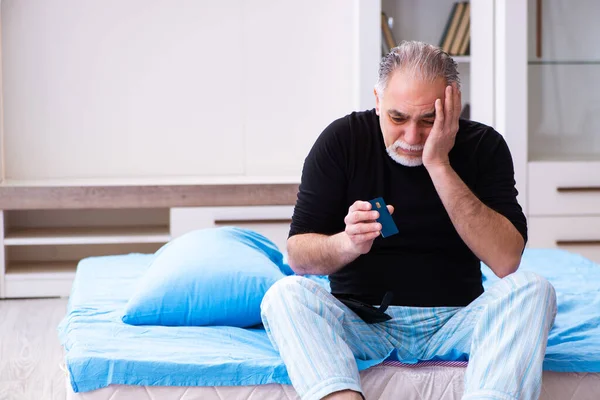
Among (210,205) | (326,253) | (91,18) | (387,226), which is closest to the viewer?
(387,226)

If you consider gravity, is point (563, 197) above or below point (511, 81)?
below

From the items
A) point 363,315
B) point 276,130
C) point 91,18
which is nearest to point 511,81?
point 276,130

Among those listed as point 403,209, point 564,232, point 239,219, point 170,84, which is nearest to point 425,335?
point 403,209

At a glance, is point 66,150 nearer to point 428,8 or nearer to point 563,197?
point 428,8

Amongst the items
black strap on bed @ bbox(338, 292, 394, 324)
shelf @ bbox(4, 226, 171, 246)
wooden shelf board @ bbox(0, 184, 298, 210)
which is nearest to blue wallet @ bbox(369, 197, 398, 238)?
black strap on bed @ bbox(338, 292, 394, 324)

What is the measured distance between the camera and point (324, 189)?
1.95 meters

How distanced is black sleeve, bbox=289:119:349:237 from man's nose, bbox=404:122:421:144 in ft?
0.55

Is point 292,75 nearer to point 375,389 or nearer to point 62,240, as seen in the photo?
point 62,240

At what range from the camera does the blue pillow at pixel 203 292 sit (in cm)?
211

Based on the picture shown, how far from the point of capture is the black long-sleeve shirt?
1941mm

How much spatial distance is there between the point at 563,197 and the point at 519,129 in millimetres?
382

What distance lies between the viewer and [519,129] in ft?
13.1

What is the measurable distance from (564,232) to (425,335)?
2.33 m

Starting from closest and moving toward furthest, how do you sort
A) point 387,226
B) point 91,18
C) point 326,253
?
point 387,226
point 326,253
point 91,18
